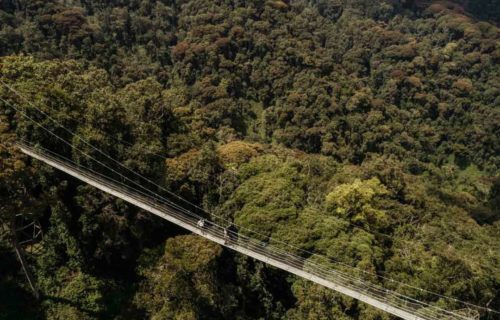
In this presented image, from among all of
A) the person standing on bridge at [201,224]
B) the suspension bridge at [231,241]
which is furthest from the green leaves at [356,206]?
the person standing on bridge at [201,224]

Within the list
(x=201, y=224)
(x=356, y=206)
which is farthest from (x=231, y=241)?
(x=356, y=206)

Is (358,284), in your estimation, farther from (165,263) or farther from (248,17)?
(248,17)

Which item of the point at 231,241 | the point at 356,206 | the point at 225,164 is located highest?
the point at 231,241

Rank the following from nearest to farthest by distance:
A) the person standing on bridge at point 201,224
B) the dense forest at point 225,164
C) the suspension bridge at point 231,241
A: the suspension bridge at point 231,241, the person standing on bridge at point 201,224, the dense forest at point 225,164

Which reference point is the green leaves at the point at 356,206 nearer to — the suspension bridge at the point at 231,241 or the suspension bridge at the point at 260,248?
the suspension bridge at the point at 260,248

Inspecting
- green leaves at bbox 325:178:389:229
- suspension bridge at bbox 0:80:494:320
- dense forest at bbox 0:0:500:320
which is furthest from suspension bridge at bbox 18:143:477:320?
green leaves at bbox 325:178:389:229

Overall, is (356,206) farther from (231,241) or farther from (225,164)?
(231,241)

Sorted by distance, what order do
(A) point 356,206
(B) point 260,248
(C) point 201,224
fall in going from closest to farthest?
(C) point 201,224
(B) point 260,248
(A) point 356,206

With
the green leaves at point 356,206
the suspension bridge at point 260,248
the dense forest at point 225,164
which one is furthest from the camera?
the green leaves at point 356,206

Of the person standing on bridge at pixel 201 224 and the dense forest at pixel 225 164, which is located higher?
the person standing on bridge at pixel 201 224
